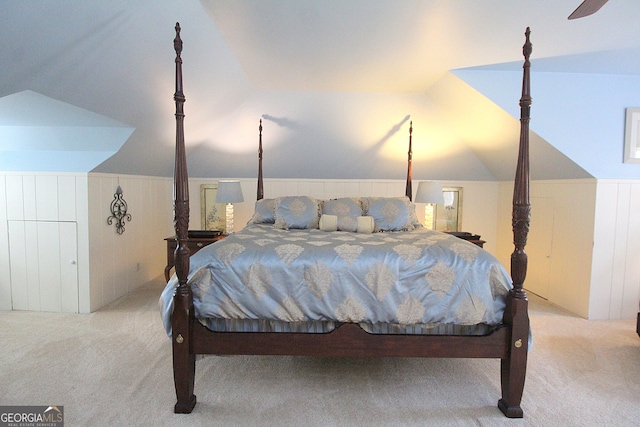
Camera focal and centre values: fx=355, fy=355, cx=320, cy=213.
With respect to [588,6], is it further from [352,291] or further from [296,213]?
[296,213]

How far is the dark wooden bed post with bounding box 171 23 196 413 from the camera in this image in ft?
5.71

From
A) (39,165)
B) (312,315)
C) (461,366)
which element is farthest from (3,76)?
(461,366)

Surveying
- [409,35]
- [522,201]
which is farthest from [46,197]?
[522,201]

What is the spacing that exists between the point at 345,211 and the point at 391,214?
40cm

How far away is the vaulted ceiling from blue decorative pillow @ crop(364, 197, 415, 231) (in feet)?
3.68

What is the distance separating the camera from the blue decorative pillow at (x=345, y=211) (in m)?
3.02

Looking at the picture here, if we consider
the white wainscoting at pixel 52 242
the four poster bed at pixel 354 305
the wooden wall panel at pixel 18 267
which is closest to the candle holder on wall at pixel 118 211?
the white wainscoting at pixel 52 242

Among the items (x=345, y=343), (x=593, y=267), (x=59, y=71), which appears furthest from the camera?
(x=593, y=267)

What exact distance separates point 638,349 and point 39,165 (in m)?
4.85

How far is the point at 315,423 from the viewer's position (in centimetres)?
171

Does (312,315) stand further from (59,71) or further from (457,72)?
(457,72)

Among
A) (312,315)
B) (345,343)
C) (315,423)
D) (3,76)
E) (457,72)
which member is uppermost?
(457,72)

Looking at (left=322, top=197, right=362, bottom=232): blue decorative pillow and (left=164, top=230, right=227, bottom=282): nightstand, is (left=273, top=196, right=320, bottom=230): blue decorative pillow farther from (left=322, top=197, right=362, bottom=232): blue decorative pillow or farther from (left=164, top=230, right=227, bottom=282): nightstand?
(left=164, top=230, right=227, bottom=282): nightstand

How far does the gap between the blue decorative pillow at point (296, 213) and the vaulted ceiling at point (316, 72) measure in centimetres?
110
